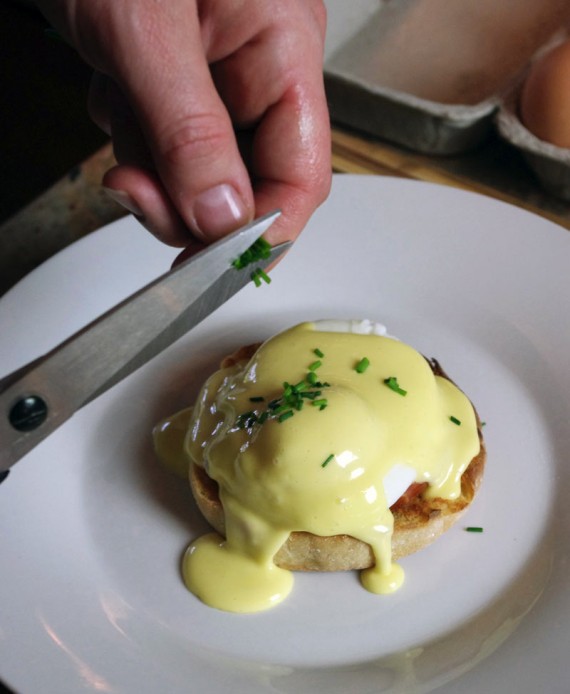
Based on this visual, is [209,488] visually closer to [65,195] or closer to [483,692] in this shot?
[483,692]

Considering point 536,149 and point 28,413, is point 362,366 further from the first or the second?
point 536,149

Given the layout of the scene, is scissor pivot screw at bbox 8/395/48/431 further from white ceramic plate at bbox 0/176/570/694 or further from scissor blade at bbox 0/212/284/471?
white ceramic plate at bbox 0/176/570/694

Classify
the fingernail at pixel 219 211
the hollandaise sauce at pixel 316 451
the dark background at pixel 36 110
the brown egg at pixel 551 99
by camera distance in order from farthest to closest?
the dark background at pixel 36 110 → the brown egg at pixel 551 99 → the hollandaise sauce at pixel 316 451 → the fingernail at pixel 219 211

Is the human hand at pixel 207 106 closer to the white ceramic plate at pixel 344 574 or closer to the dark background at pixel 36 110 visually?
the white ceramic plate at pixel 344 574

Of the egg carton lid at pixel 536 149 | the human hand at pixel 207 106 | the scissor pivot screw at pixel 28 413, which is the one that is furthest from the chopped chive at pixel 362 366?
the egg carton lid at pixel 536 149

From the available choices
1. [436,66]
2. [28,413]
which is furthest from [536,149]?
[28,413]

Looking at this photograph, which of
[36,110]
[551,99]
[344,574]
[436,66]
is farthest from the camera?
[36,110]
